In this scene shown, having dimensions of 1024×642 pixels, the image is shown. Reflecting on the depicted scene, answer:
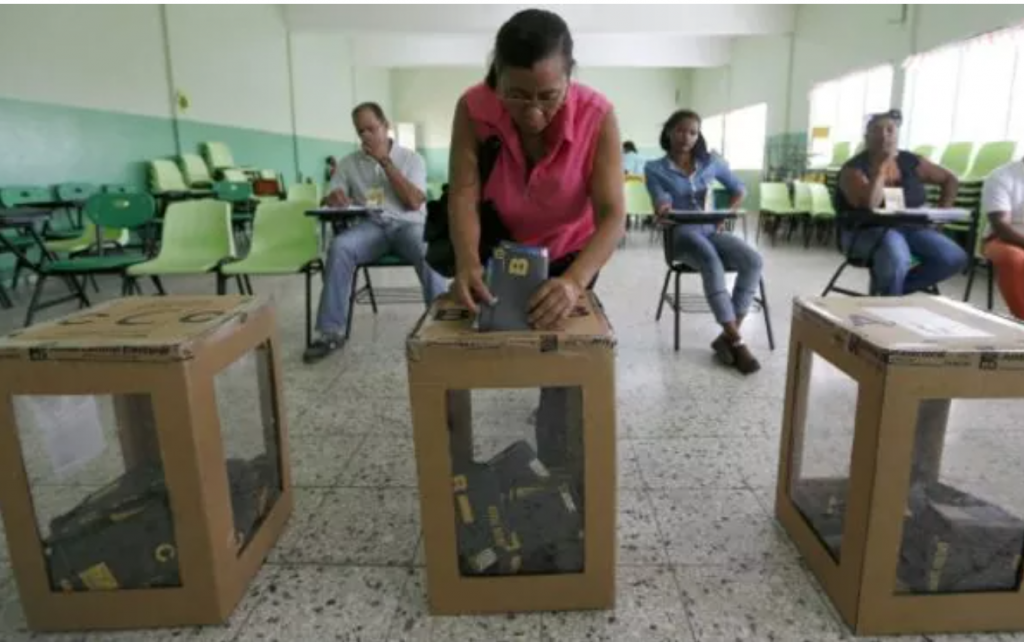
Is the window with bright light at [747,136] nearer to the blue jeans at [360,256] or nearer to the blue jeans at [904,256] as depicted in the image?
the blue jeans at [904,256]

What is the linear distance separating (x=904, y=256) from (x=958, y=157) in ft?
11.7

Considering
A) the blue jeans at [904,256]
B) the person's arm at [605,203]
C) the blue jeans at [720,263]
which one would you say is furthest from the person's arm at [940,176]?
the person's arm at [605,203]

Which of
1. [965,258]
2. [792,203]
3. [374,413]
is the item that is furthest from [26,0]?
[792,203]

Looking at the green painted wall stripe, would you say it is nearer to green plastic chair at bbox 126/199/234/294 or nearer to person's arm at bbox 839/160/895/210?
green plastic chair at bbox 126/199/234/294

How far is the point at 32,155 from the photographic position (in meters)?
5.12

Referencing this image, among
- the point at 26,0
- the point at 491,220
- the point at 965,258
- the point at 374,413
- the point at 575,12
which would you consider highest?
the point at 575,12

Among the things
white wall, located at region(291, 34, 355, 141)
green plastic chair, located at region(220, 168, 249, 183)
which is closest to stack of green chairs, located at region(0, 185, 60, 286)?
green plastic chair, located at region(220, 168, 249, 183)

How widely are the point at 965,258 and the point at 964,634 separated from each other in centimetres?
222

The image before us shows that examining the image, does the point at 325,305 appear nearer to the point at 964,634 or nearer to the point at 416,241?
the point at 416,241

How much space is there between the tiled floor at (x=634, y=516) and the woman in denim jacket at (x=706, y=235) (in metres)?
0.15

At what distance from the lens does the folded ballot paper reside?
1.16m

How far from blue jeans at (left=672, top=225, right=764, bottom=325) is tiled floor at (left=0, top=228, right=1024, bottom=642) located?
0.81 feet

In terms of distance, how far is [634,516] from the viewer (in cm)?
158

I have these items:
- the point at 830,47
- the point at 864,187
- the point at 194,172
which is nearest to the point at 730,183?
the point at 864,187
